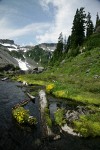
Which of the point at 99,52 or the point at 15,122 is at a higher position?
the point at 99,52

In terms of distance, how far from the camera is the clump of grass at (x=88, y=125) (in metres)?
28.7

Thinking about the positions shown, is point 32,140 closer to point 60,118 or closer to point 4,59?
point 60,118

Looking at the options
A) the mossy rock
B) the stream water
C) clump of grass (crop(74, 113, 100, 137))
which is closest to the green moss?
clump of grass (crop(74, 113, 100, 137))

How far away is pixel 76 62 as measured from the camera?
83500 millimetres

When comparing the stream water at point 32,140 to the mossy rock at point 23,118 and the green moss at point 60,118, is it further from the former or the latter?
the green moss at point 60,118

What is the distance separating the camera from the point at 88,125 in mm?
29984

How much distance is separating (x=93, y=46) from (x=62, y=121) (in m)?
68.7

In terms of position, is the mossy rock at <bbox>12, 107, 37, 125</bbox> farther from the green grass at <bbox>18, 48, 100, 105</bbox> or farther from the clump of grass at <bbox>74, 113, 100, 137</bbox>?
the green grass at <bbox>18, 48, 100, 105</bbox>

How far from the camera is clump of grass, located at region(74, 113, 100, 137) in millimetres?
28728

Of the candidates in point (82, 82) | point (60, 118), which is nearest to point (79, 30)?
point (82, 82)

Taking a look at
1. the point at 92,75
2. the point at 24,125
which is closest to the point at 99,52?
the point at 92,75

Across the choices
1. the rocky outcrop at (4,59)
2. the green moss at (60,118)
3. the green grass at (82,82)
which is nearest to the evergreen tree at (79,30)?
the green grass at (82,82)

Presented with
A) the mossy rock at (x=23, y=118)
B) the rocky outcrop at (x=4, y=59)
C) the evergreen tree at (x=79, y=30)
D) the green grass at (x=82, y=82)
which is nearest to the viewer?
the mossy rock at (x=23, y=118)

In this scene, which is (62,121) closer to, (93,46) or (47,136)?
(47,136)
